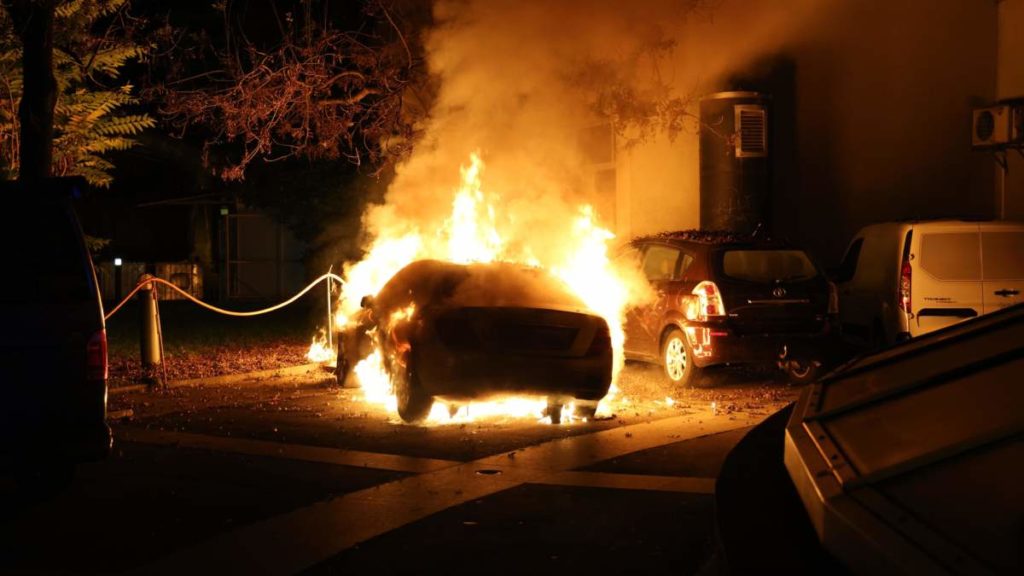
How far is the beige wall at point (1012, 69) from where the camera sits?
1441cm

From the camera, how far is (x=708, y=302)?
39.0 feet

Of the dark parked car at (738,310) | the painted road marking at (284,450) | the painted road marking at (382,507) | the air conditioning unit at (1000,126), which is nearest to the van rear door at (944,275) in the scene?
the dark parked car at (738,310)

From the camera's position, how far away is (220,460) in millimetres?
8414

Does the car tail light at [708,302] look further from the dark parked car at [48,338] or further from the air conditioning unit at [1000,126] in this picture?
the dark parked car at [48,338]

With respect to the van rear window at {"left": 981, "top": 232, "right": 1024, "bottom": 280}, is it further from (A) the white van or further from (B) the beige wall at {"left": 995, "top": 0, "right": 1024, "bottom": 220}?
(B) the beige wall at {"left": 995, "top": 0, "right": 1024, "bottom": 220}

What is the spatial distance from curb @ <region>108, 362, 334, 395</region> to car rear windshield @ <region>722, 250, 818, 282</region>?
4997mm

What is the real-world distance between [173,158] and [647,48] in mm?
20269

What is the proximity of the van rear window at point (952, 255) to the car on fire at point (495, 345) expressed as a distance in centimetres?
437

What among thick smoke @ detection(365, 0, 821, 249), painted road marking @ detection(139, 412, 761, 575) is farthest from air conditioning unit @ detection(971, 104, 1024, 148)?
painted road marking @ detection(139, 412, 761, 575)

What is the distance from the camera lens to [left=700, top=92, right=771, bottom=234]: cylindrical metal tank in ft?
49.8

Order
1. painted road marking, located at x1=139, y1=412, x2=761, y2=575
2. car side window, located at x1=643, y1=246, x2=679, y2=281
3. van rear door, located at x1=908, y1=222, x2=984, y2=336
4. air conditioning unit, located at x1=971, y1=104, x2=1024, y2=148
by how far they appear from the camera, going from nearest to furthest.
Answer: painted road marking, located at x1=139, y1=412, x2=761, y2=575 → van rear door, located at x1=908, y1=222, x2=984, y2=336 → car side window, located at x1=643, y1=246, x2=679, y2=281 → air conditioning unit, located at x1=971, y1=104, x2=1024, y2=148

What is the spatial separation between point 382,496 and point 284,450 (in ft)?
6.18

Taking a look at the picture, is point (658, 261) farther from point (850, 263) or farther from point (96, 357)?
point (96, 357)

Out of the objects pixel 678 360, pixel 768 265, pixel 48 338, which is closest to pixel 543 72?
pixel 768 265
